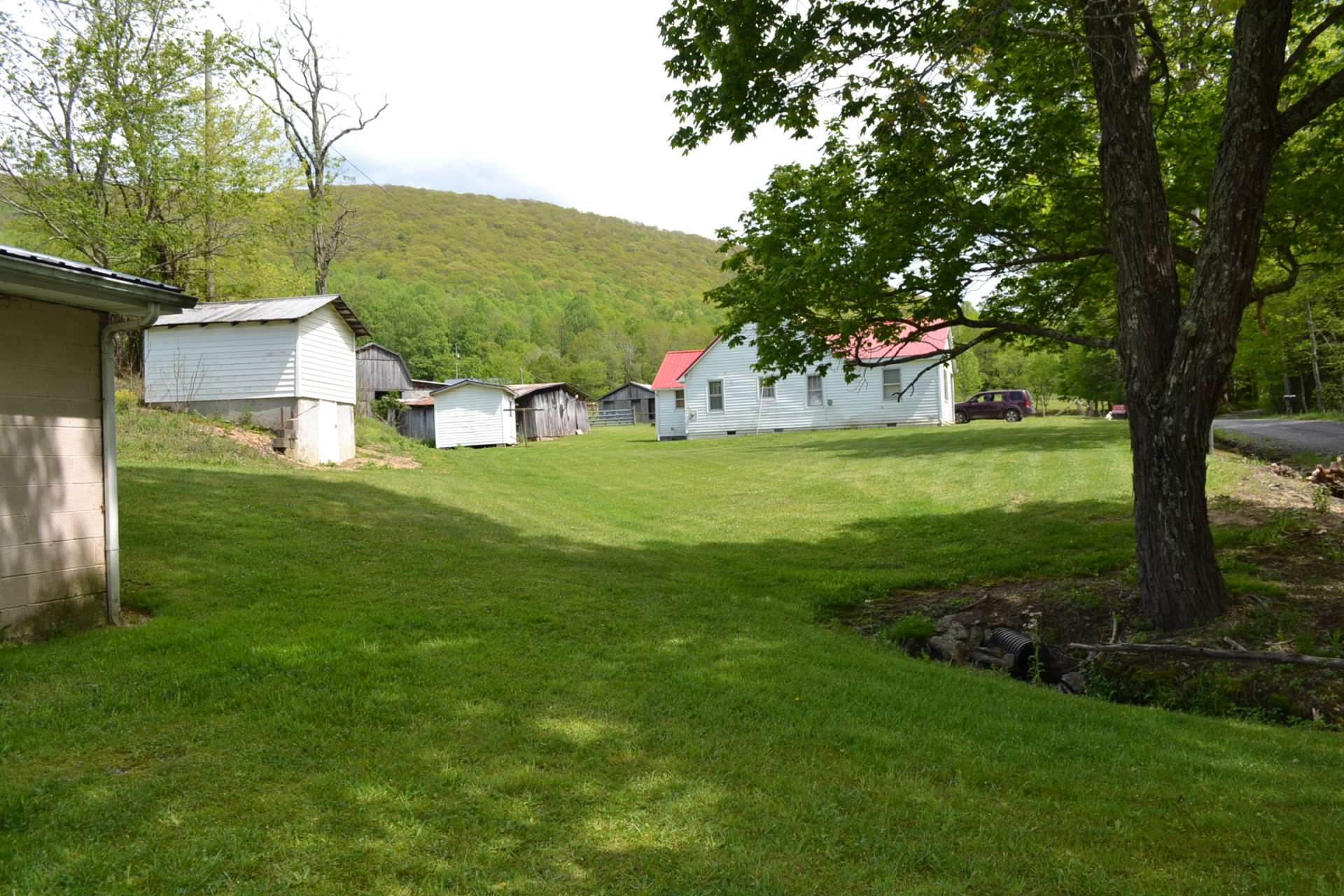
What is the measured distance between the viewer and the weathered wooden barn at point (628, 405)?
2847 inches

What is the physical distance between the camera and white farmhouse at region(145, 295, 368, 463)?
20.7 metres

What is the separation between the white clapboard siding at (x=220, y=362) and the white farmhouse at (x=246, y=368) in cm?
2

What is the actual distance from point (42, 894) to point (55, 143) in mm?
28300

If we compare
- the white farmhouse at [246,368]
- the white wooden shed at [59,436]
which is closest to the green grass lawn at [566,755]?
the white wooden shed at [59,436]

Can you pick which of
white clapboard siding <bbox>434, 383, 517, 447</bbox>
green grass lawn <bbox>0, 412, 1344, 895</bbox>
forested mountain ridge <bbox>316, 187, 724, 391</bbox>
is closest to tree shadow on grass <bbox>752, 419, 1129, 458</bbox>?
green grass lawn <bbox>0, 412, 1344, 895</bbox>

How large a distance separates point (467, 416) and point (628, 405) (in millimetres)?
35699

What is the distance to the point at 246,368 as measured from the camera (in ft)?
68.5

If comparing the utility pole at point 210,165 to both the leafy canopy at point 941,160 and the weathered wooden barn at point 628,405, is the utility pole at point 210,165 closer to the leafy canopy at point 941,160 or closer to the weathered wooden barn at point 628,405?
the leafy canopy at point 941,160

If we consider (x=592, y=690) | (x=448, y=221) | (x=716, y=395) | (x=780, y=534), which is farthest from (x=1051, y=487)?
(x=448, y=221)

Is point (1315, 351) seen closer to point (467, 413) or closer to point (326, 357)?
point (467, 413)

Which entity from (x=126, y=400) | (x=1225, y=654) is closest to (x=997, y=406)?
(x=1225, y=654)

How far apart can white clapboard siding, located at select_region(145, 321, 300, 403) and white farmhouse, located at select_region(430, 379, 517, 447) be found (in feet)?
53.7

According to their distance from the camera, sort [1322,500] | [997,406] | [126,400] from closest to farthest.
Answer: [1322,500], [126,400], [997,406]

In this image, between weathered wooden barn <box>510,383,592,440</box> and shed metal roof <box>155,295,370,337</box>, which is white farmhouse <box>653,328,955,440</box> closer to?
weathered wooden barn <box>510,383,592,440</box>
